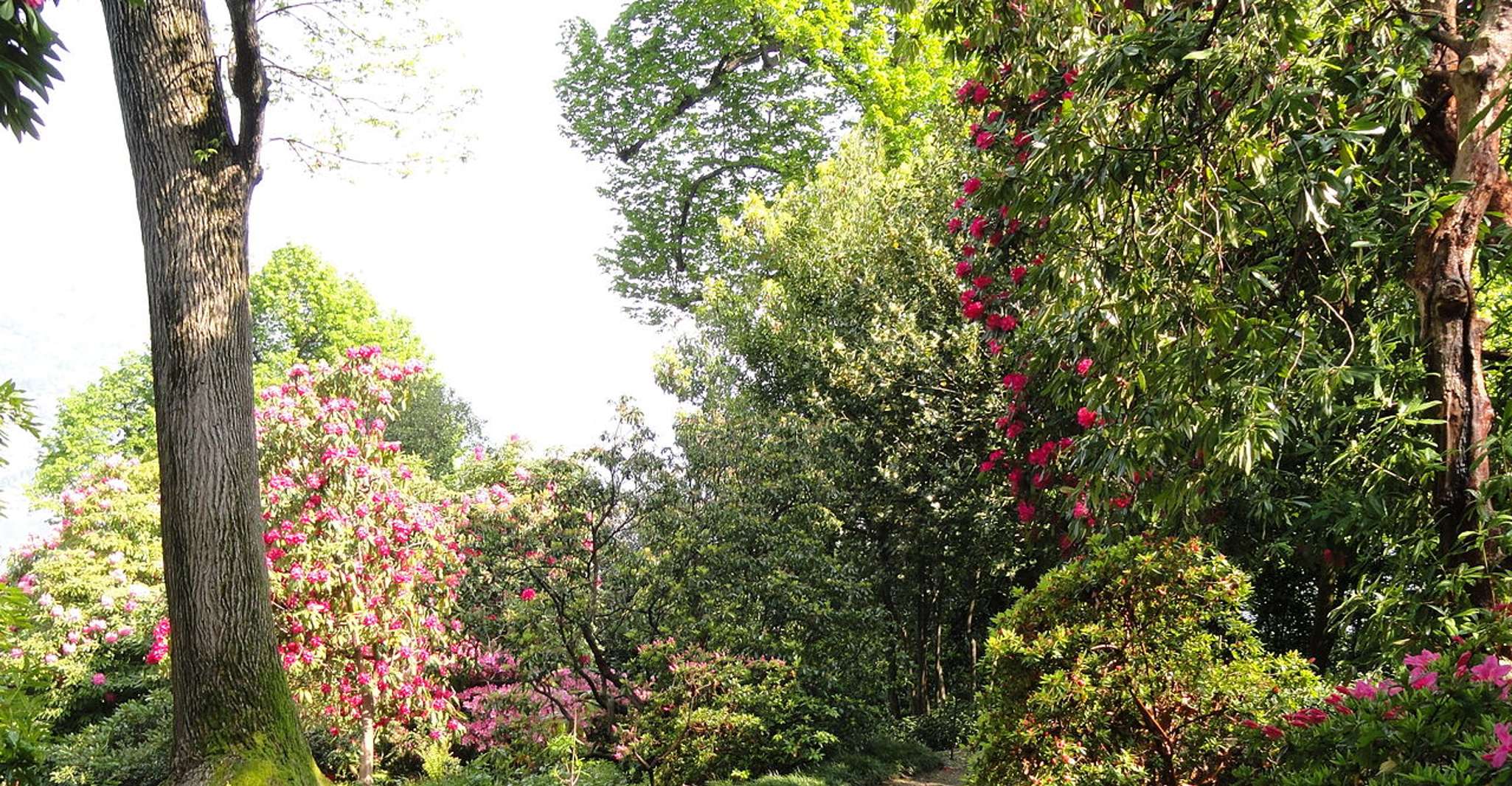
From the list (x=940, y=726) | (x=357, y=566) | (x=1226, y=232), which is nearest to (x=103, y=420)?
(x=357, y=566)

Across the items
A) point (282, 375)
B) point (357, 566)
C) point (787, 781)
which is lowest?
point (787, 781)

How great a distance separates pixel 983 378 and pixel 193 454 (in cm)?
615

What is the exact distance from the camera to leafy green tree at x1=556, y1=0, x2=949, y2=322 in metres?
15.8

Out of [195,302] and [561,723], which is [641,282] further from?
[195,302]

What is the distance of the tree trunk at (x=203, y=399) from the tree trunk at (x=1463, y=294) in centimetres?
543

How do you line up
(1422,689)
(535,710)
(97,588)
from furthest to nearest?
(97,588), (535,710), (1422,689)

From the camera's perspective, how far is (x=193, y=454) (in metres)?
5.06

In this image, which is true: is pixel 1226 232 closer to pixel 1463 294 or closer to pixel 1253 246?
pixel 1463 294

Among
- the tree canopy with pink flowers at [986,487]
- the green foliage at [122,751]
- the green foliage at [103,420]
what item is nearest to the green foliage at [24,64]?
the tree canopy with pink flowers at [986,487]

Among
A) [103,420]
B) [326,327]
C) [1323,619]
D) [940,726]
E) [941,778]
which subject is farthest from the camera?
[326,327]

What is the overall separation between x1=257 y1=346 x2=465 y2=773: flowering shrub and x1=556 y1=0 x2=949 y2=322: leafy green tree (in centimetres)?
850

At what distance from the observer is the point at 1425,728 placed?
85.7 inches

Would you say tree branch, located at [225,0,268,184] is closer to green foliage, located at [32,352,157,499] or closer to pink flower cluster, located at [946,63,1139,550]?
pink flower cluster, located at [946,63,1139,550]

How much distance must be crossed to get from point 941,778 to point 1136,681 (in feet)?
16.7
